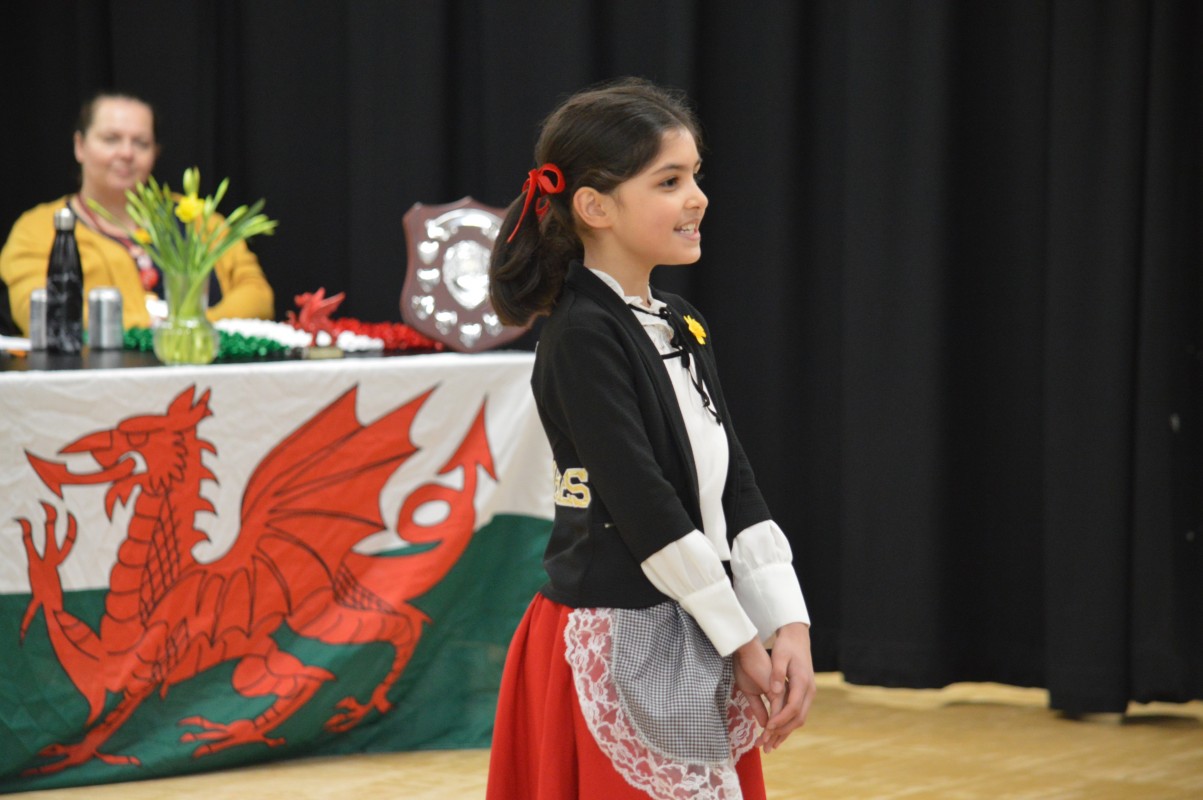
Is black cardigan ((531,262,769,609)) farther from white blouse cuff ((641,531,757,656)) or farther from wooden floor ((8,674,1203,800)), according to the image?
wooden floor ((8,674,1203,800))

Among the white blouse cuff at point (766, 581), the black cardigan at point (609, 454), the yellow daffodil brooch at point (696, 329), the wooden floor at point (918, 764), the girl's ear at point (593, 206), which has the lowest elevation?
the wooden floor at point (918, 764)

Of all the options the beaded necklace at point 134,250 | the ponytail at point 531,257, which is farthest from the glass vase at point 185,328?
the ponytail at point 531,257

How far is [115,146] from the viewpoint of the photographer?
133 inches

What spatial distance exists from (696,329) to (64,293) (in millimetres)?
1757

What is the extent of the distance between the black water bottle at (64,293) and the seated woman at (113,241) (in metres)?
0.43

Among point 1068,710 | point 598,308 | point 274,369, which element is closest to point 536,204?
point 598,308

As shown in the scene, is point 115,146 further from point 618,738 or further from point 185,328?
point 618,738

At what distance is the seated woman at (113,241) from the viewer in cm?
335

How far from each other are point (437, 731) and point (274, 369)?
29.8 inches

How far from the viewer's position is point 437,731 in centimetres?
283

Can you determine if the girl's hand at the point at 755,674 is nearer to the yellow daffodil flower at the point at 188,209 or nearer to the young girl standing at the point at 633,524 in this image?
the young girl standing at the point at 633,524

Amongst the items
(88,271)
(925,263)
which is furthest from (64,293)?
(925,263)

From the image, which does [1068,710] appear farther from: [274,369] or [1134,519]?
[274,369]

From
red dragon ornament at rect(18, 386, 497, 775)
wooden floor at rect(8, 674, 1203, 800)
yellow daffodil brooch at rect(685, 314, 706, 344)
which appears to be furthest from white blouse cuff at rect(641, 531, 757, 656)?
red dragon ornament at rect(18, 386, 497, 775)
